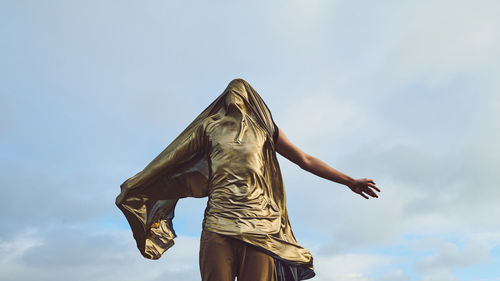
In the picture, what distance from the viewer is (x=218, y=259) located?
5105 mm

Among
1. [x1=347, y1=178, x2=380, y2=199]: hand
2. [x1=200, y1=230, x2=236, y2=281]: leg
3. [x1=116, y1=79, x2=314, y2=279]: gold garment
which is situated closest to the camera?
[x1=200, y1=230, x2=236, y2=281]: leg

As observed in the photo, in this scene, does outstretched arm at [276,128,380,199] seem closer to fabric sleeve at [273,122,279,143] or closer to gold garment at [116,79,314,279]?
fabric sleeve at [273,122,279,143]

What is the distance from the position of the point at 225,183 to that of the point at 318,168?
1.28m

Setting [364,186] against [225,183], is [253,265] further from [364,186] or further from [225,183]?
[364,186]

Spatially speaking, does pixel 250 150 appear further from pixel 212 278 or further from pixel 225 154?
pixel 212 278

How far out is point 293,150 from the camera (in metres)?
6.30

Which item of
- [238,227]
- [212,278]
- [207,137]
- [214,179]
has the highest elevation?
[207,137]

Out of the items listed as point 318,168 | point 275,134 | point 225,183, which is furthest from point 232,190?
point 318,168

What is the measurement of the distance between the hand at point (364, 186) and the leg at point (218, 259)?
1.74 metres

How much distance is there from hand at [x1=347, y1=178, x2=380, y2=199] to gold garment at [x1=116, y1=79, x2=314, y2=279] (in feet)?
2.69

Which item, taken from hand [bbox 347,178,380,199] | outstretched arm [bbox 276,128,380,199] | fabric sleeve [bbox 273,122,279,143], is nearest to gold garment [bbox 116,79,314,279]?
fabric sleeve [bbox 273,122,279,143]

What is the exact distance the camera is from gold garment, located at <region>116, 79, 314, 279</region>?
208 inches

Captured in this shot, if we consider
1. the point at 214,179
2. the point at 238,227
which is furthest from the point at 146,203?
the point at 238,227

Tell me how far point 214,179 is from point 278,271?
1.09 metres
